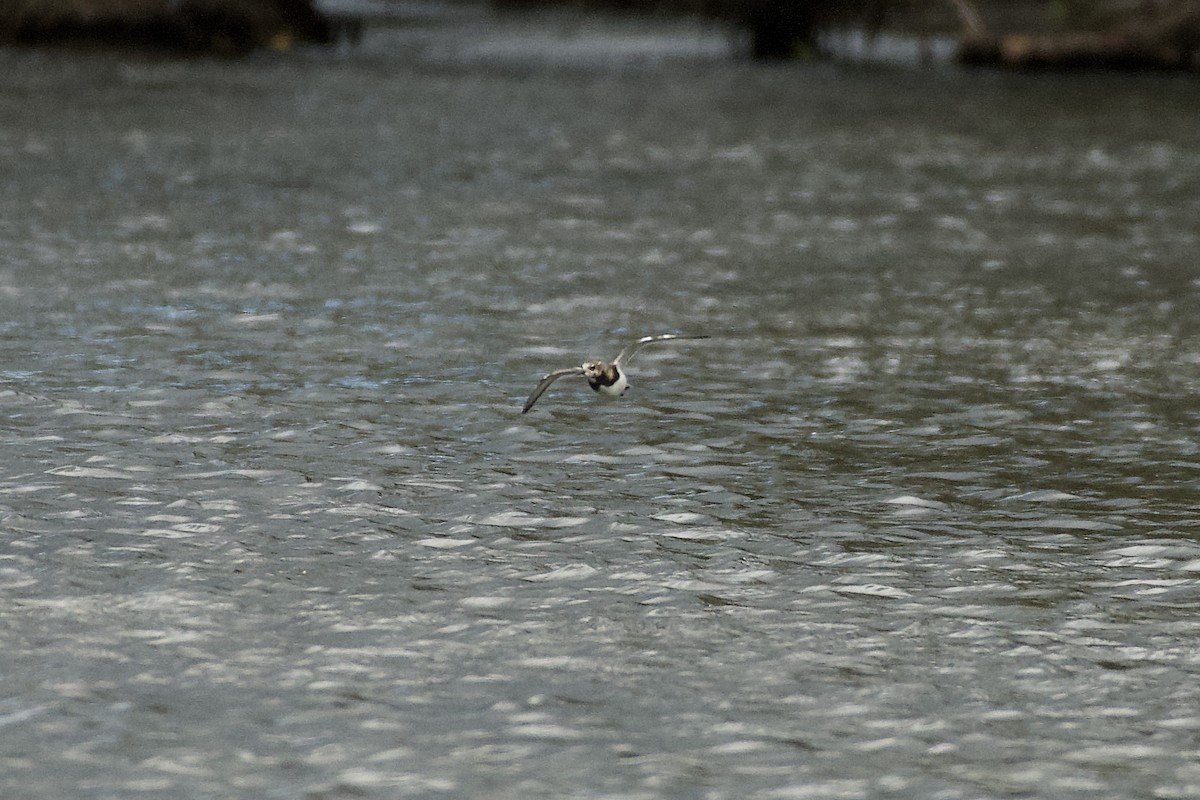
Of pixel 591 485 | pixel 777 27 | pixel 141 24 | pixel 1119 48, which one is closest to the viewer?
pixel 591 485

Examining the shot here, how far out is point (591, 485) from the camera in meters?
16.7

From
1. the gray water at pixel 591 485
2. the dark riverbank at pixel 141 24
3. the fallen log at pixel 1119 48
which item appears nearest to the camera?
the gray water at pixel 591 485

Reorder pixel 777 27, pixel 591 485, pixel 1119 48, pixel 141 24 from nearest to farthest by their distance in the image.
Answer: pixel 591 485, pixel 1119 48, pixel 141 24, pixel 777 27

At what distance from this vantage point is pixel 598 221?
3119 centimetres

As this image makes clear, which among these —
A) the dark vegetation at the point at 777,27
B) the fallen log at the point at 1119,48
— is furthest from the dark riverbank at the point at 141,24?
the fallen log at the point at 1119,48

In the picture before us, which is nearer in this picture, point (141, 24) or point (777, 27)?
point (141, 24)

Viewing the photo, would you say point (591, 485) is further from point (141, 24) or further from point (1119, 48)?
point (141, 24)

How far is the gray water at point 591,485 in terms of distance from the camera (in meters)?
11.5

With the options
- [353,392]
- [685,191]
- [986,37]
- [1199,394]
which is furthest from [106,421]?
[986,37]

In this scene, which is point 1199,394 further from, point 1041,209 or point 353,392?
point 1041,209

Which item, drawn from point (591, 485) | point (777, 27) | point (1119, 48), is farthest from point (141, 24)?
point (591, 485)

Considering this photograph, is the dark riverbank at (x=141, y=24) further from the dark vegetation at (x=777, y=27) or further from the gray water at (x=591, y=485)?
the gray water at (x=591, y=485)

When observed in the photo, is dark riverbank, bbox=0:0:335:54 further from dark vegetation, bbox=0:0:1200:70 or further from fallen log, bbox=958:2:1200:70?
fallen log, bbox=958:2:1200:70

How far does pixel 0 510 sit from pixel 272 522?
2.15 metres
